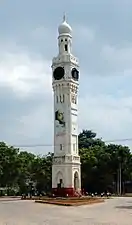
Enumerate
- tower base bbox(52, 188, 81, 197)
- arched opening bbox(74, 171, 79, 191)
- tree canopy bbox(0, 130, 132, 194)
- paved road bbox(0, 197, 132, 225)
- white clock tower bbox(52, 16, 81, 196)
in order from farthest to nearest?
tree canopy bbox(0, 130, 132, 194) → arched opening bbox(74, 171, 79, 191) → white clock tower bbox(52, 16, 81, 196) → tower base bbox(52, 188, 81, 197) → paved road bbox(0, 197, 132, 225)

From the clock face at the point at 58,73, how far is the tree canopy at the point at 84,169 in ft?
51.6

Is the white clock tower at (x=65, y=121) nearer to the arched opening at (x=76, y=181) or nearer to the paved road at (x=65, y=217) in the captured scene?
the arched opening at (x=76, y=181)

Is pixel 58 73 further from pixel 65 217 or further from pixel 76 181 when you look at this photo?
pixel 65 217

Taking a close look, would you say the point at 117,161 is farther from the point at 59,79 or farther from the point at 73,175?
the point at 59,79

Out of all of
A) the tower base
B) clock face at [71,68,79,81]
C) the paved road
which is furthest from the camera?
clock face at [71,68,79,81]

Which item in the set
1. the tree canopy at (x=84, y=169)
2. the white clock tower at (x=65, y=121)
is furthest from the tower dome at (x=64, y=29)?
the tree canopy at (x=84, y=169)

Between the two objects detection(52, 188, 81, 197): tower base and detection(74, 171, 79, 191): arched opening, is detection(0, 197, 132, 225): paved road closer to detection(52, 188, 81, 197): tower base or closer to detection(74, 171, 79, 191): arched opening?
detection(52, 188, 81, 197): tower base

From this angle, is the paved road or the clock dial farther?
the clock dial

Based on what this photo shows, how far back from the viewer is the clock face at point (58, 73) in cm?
6738

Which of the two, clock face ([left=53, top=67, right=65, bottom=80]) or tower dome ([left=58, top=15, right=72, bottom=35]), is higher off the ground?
tower dome ([left=58, top=15, right=72, bottom=35])

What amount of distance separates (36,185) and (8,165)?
12612 mm

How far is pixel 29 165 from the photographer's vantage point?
262 ft

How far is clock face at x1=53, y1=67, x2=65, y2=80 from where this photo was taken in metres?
67.4

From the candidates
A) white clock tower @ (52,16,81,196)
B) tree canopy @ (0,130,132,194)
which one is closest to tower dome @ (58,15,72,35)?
white clock tower @ (52,16,81,196)
